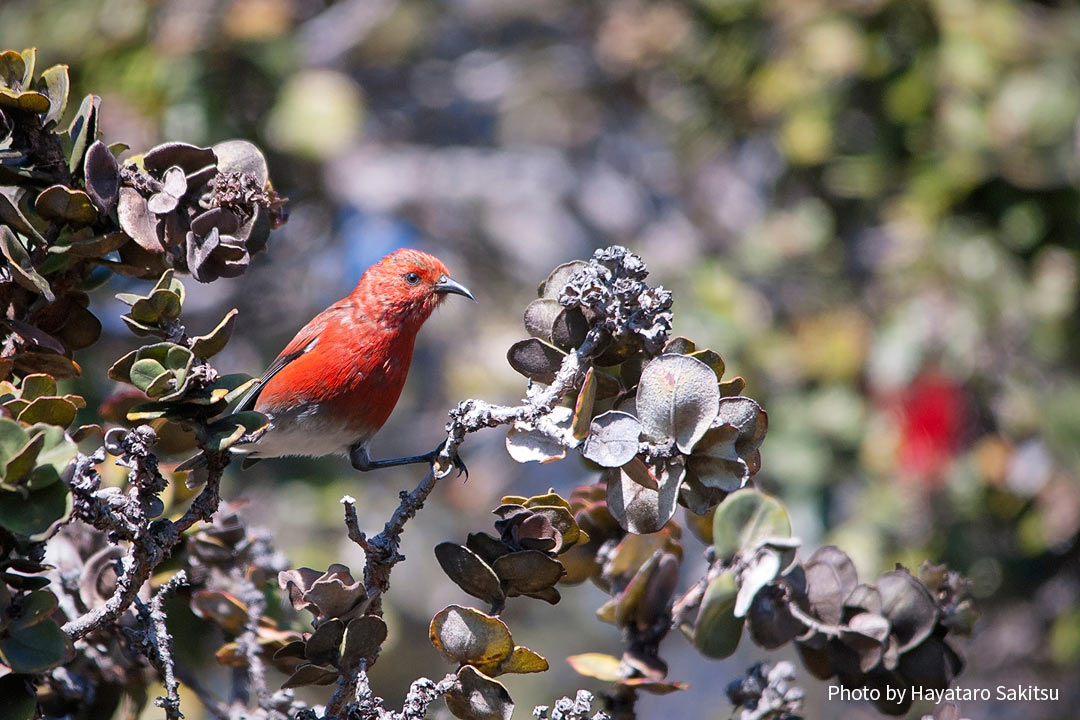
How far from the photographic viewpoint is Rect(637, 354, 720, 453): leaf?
64.2 inches

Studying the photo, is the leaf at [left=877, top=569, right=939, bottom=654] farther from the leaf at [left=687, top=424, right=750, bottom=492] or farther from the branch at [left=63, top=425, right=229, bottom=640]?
the branch at [left=63, top=425, right=229, bottom=640]

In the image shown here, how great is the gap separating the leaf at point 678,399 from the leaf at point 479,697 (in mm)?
512

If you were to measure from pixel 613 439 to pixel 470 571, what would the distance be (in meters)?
0.36

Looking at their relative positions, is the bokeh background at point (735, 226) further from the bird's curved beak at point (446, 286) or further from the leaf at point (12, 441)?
the leaf at point (12, 441)

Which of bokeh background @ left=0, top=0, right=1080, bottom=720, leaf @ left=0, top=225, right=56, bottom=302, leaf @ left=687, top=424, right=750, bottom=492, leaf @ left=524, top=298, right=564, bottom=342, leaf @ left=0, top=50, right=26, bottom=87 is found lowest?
bokeh background @ left=0, top=0, right=1080, bottom=720

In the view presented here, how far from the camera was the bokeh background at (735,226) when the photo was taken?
4859 millimetres

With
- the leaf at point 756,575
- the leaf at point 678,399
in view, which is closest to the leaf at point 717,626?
the leaf at point 756,575

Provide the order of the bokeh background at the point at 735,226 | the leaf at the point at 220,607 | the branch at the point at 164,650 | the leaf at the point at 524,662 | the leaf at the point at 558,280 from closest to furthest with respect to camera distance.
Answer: the branch at the point at 164,650
the leaf at the point at 524,662
the leaf at the point at 558,280
the leaf at the point at 220,607
the bokeh background at the point at 735,226

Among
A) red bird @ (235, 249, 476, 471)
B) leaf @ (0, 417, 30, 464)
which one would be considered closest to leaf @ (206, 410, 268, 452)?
leaf @ (0, 417, 30, 464)

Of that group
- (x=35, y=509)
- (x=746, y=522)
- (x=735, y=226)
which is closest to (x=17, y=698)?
(x=35, y=509)

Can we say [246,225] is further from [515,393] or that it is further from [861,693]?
[515,393]

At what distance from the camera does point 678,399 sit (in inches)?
64.4

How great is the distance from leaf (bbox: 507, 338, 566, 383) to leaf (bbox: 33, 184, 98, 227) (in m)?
0.80

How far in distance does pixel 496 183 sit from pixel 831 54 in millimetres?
3014
